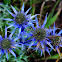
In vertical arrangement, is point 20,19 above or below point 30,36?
above

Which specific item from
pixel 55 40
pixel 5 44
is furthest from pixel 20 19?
pixel 55 40

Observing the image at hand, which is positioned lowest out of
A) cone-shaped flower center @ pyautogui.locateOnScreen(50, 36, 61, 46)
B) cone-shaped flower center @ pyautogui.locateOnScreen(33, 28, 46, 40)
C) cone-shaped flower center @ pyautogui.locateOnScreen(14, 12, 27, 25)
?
cone-shaped flower center @ pyautogui.locateOnScreen(50, 36, 61, 46)

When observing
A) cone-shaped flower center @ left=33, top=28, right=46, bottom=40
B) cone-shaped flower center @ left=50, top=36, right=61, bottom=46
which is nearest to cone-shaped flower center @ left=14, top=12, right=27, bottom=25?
cone-shaped flower center @ left=33, top=28, right=46, bottom=40

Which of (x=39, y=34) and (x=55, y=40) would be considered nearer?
(x=39, y=34)

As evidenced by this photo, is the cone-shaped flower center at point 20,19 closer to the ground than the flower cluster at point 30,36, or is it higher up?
higher up

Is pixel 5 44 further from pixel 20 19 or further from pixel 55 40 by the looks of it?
pixel 55 40

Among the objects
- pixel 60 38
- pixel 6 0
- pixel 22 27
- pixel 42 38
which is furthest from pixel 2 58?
pixel 6 0

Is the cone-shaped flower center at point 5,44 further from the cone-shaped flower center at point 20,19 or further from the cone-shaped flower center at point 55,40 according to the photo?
the cone-shaped flower center at point 55,40

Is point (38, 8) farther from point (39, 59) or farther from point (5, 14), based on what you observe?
point (39, 59)

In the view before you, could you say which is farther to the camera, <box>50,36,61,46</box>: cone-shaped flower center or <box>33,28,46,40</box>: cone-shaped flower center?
<box>50,36,61,46</box>: cone-shaped flower center

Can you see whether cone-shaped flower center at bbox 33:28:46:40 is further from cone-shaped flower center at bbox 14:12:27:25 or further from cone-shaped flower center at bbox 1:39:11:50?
cone-shaped flower center at bbox 1:39:11:50

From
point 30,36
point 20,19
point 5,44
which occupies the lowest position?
point 5,44

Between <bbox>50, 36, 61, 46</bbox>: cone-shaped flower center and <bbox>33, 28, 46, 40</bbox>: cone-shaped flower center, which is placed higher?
<bbox>33, 28, 46, 40</bbox>: cone-shaped flower center

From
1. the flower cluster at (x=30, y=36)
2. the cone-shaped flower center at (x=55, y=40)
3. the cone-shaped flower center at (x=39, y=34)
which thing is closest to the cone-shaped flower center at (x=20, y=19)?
the flower cluster at (x=30, y=36)
